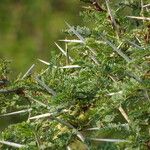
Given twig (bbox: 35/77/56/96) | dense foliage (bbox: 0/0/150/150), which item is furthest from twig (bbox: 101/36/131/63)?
twig (bbox: 35/77/56/96)

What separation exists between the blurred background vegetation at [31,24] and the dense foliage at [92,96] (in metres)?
3.86

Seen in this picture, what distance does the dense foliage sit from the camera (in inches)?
33.4

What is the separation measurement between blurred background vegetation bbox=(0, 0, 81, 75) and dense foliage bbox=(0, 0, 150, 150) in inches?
152

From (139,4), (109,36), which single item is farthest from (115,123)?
(139,4)

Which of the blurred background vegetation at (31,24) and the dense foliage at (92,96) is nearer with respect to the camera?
the dense foliage at (92,96)

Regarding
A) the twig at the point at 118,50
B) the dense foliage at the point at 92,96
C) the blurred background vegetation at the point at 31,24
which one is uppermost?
the twig at the point at 118,50

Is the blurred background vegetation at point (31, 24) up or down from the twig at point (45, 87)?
down

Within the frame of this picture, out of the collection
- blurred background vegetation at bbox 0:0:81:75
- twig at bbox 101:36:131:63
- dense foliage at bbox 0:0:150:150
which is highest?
twig at bbox 101:36:131:63

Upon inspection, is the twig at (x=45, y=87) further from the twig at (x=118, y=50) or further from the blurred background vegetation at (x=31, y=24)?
the blurred background vegetation at (x=31, y=24)

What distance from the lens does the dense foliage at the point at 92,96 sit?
848 millimetres

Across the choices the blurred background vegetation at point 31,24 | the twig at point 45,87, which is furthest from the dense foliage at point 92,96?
the blurred background vegetation at point 31,24

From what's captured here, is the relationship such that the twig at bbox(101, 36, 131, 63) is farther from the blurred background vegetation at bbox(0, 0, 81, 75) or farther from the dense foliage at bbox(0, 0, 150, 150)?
the blurred background vegetation at bbox(0, 0, 81, 75)

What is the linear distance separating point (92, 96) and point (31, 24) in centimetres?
482

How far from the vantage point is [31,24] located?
568 centimetres
